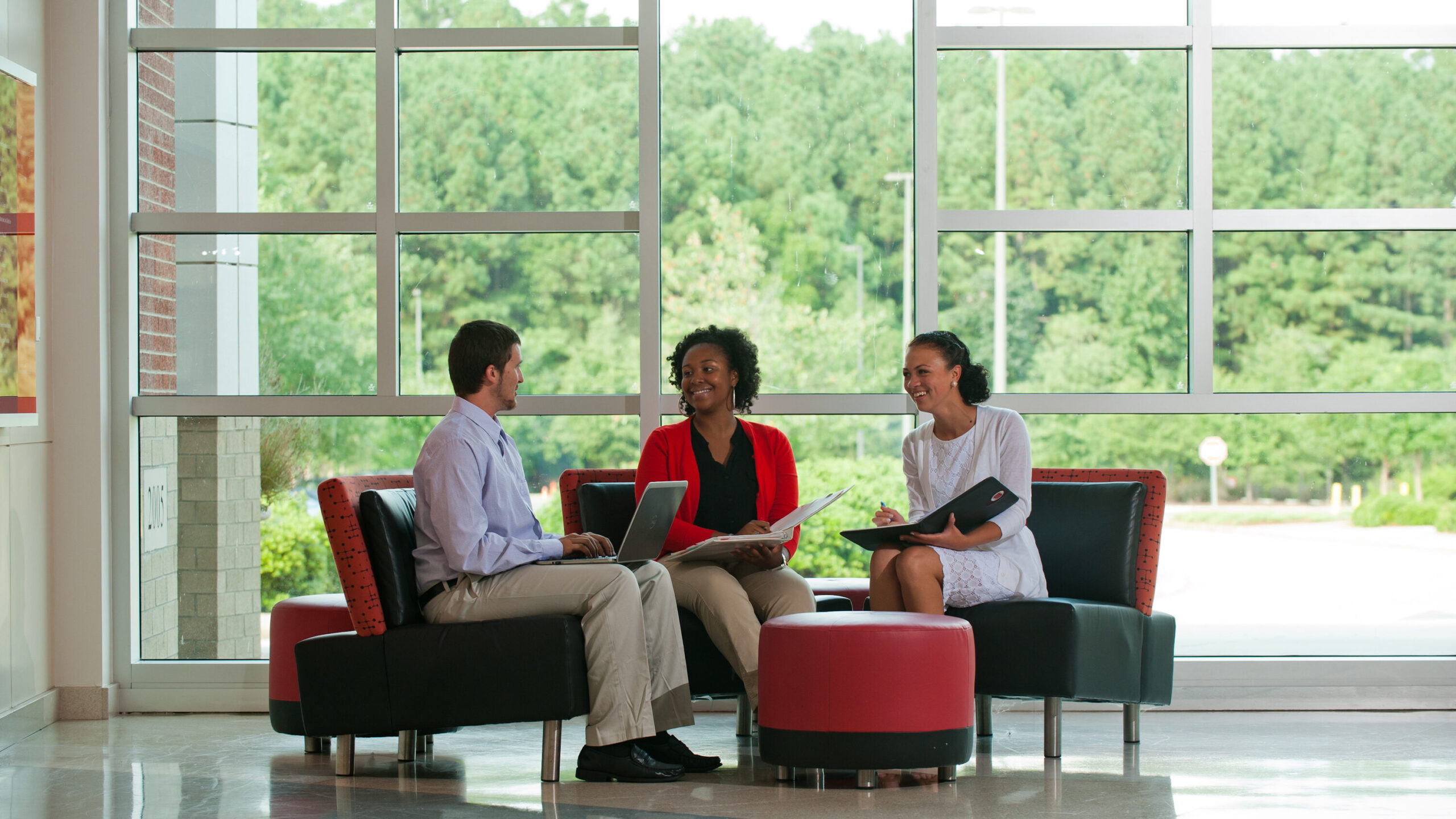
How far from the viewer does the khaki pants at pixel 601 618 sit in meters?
3.63

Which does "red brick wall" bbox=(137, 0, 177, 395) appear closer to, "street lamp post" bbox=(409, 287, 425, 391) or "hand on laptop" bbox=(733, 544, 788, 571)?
"street lamp post" bbox=(409, 287, 425, 391)

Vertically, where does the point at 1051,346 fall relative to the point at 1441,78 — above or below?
below

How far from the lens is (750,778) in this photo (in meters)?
3.71

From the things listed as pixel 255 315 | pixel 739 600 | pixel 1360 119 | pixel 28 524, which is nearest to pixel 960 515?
pixel 739 600

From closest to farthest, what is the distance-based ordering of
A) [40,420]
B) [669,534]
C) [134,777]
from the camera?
[134,777] → [669,534] → [40,420]

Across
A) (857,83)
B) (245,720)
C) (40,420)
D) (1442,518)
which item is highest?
(857,83)

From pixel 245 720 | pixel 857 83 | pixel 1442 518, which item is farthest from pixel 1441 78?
pixel 245 720

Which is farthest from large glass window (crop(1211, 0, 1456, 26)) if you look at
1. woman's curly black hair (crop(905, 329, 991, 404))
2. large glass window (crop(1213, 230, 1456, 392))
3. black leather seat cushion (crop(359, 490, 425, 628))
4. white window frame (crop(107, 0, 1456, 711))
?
black leather seat cushion (crop(359, 490, 425, 628))

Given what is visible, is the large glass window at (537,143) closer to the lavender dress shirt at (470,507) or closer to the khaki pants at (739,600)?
the lavender dress shirt at (470,507)

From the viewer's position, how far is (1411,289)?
16.7ft

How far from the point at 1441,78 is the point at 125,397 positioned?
17.1 feet

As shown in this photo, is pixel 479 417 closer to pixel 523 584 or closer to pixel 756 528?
pixel 523 584

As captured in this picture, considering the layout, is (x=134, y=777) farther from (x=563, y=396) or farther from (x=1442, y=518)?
(x=1442, y=518)

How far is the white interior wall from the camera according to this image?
4.48 m
